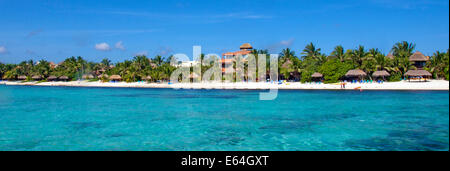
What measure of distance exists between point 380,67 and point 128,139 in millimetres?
41694

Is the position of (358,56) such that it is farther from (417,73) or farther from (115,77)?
(115,77)

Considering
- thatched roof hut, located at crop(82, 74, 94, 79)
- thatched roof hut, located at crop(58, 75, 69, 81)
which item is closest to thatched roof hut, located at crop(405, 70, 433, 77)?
thatched roof hut, located at crop(82, 74, 94, 79)

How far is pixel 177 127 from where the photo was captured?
595 inches

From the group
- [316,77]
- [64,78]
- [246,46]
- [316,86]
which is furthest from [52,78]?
[316,86]

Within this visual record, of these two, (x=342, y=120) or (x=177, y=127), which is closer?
(x=177, y=127)

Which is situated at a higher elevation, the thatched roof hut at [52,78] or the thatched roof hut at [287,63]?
the thatched roof hut at [287,63]

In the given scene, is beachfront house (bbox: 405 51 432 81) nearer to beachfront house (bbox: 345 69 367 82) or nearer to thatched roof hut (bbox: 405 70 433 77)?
thatched roof hut (bbox: 405 70 433 77)

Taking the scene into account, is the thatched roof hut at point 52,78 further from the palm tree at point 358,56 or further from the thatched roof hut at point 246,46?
the palm tree at point 358,56

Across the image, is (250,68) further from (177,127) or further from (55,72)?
(55,72)

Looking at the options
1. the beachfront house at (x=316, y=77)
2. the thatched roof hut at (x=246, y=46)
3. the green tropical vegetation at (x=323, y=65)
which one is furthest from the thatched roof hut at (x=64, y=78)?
the beachfront house at (x=316, y=77)

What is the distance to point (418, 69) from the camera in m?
46.1

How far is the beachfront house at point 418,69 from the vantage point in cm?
4294

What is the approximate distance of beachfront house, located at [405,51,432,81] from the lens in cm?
4294
